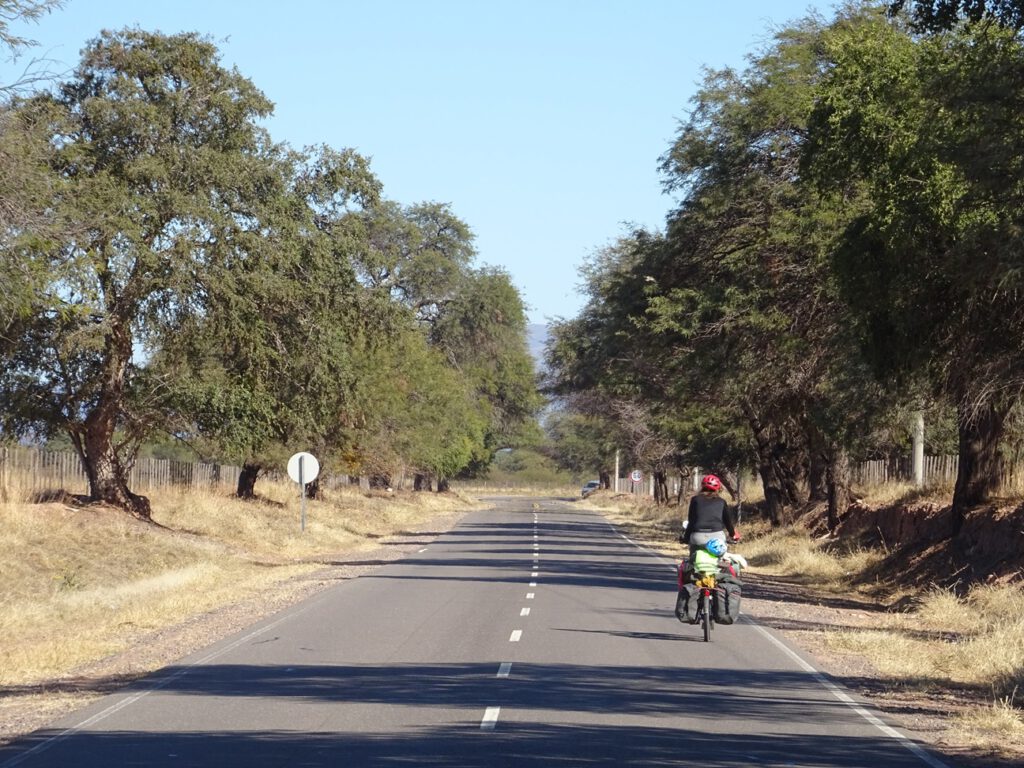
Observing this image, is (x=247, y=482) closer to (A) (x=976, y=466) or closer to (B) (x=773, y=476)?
(B) (x=773, y=476)

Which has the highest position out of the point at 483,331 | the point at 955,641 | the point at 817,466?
the point at 483,331

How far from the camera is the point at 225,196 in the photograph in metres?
33.5

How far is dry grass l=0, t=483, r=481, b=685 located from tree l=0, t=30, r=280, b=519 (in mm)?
2835

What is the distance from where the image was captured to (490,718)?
12211 mm

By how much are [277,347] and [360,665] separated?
2029 centimetres

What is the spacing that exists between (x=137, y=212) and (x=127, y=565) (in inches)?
307

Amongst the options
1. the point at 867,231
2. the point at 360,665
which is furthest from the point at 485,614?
the point at 867,231

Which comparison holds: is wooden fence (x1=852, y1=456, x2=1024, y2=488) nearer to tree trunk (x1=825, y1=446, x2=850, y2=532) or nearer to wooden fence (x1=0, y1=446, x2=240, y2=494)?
tree trunk (x1=825, y1=446, x2=850, y2=532)

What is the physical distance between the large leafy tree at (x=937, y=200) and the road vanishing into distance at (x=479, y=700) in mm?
5285

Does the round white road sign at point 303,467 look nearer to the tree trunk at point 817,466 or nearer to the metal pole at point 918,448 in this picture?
the tree trunk at point 817,466

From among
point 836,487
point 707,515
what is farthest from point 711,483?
point 836,487

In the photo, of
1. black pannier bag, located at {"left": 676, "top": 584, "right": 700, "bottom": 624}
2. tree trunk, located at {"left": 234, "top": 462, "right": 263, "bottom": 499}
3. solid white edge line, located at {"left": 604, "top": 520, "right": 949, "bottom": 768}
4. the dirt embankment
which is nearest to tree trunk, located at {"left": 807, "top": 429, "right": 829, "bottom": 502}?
the dirt embankment

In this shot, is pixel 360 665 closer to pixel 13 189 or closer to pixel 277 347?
pixel 13 189

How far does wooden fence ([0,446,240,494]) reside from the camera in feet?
116
